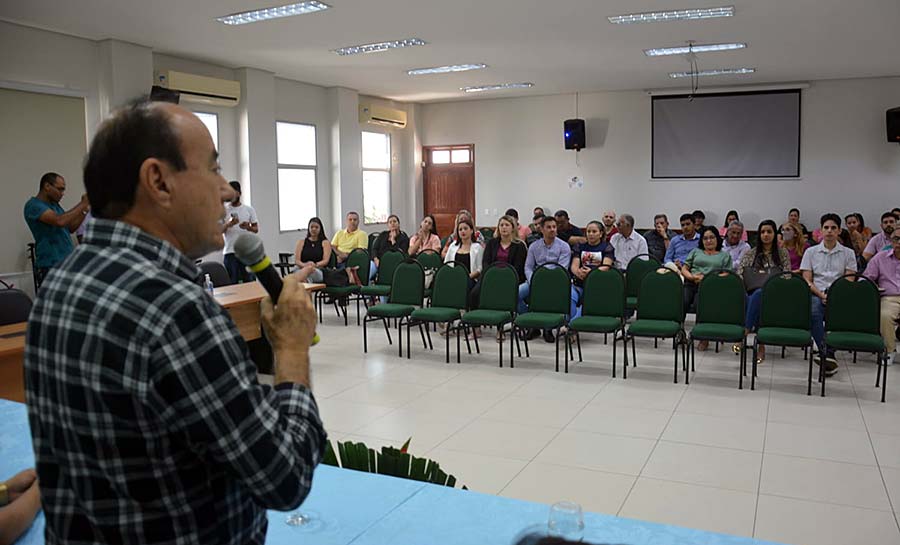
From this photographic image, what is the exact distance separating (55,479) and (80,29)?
332 inches

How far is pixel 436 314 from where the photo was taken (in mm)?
6977

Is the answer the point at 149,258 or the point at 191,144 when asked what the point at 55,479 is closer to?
the point at 149,258

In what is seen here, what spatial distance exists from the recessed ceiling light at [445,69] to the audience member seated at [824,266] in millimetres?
5725

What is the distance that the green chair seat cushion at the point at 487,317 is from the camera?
6664 millimetres

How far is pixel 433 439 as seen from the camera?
475 centimetres

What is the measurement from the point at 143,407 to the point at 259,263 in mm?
467

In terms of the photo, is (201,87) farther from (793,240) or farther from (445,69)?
(793,240)

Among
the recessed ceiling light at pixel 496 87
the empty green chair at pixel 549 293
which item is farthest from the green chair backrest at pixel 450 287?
the recessed ceiling light at pixel 496 87

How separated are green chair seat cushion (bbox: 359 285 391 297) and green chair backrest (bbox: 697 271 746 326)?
A: 3434 mm

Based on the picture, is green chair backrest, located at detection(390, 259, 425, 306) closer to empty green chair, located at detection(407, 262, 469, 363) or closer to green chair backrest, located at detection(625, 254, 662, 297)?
empty green chair, located at detection(407, 262, 469, 363)

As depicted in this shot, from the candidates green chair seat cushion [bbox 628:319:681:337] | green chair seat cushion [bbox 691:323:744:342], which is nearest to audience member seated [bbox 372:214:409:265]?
green chair seat cushion [bbox 628:319:681:337]

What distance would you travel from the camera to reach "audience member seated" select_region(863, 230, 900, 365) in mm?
6449

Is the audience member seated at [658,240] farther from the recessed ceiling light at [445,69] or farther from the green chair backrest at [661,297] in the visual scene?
the recessed ceiling light at [445,69]

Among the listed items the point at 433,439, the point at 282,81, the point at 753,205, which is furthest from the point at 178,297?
the point at 753,205
